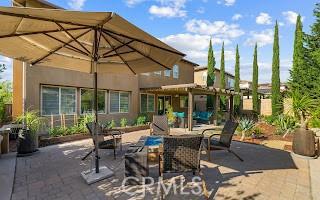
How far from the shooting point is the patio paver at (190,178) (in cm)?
414

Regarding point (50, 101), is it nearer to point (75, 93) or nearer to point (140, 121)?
point (75, 93)

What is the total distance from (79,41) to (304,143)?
281 inches

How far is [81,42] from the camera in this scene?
5.22 m

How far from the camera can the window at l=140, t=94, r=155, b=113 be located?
680 inches

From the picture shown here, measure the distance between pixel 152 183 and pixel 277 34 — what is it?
67.6ft

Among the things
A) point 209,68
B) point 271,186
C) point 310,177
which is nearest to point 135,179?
point 271,186

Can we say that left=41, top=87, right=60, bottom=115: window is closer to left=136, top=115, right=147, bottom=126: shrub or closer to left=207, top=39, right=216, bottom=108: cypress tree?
left=136, top=115, right=147, bottom=126: shrub

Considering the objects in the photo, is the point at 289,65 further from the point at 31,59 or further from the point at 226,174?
the point at 31,59

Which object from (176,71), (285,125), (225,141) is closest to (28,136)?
(225,141)

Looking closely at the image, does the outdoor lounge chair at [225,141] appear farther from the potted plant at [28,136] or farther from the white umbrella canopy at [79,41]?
the potted plant at [28,136]

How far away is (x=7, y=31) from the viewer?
152 inches

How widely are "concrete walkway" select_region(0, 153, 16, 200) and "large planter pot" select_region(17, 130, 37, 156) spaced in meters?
0.27

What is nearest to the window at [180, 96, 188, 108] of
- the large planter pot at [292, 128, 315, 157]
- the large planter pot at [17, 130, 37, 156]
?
the large planter pot at [292, 128, 315, 157]

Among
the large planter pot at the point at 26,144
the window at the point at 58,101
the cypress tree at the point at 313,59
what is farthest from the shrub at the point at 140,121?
the cypress tree at the point at 313,59
